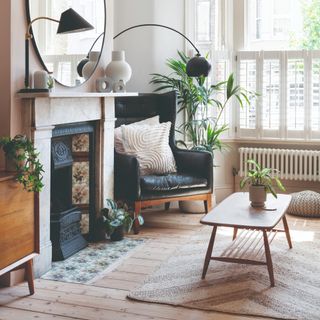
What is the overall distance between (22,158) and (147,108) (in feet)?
8.18

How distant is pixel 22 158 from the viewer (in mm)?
3072

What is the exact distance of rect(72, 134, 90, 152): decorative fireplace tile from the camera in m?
4.33

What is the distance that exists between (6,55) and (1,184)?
33.4 inches

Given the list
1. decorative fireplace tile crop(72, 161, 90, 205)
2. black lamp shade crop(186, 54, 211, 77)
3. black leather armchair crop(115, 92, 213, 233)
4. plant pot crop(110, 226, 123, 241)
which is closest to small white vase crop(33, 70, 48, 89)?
decorative fireplace tile crop(72, 161, 90, 205)

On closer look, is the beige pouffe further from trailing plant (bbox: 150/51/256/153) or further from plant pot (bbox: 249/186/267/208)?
plant pot (bbox: 249/186/267/208)

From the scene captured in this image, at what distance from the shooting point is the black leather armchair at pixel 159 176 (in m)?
4.67

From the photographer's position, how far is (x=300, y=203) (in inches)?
210

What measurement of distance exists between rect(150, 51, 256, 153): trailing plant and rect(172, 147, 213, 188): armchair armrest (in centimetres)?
23

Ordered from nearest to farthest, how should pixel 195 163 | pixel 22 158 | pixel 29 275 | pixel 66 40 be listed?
pixel 22 158, pixel 29 275, pixel 66 40, pixel 195 163

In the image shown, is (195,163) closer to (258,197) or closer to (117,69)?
(117,69)

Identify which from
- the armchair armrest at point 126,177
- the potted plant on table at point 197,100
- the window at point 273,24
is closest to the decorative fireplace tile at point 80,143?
the armchair armrest at point 126,177

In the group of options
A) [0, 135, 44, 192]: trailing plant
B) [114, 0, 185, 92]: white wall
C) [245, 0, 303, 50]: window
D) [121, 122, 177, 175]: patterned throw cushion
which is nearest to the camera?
[0, 135, 44, 192]: trailing plant

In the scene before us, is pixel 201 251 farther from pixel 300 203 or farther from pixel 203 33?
pixel 203 33

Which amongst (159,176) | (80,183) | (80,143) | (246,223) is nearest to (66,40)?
(80,143)
